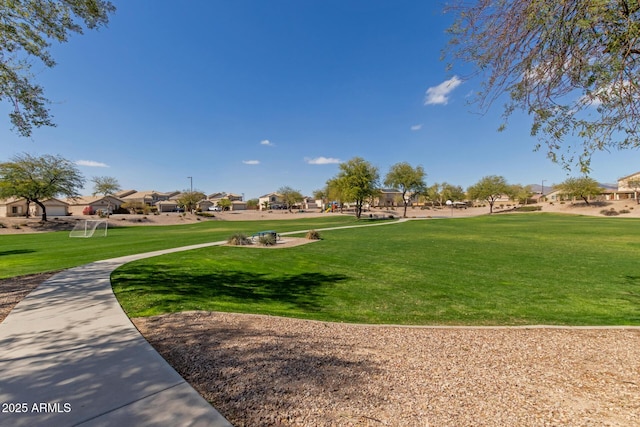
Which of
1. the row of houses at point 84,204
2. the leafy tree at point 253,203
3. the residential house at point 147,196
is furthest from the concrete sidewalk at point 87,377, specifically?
the leafy tree at point 253,203

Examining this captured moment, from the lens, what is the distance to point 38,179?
44250 millimetres

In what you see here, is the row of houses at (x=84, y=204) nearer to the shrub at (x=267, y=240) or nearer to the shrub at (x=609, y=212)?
the shrub at (x=267, y=240)

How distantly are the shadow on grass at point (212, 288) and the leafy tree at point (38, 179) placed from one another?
47.4m

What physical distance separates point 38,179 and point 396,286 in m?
57.2

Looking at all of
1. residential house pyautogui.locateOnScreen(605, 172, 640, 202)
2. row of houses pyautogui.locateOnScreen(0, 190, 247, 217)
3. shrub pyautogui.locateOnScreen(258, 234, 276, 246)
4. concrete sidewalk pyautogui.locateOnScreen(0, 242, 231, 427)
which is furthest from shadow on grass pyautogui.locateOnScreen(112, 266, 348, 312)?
residential house pyautogui.locateOnScreen(605, 172, 640, 202)

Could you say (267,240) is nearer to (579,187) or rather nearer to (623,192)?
(579,187)

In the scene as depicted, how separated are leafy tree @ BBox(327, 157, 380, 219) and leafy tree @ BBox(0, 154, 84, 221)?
44.6 meters

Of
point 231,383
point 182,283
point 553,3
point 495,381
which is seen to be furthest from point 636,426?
point 182,283

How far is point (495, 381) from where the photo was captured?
378cm

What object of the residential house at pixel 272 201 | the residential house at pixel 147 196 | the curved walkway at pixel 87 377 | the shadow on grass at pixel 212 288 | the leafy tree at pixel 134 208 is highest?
the residential house at pixel 147 196

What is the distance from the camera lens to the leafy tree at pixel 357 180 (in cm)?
5262

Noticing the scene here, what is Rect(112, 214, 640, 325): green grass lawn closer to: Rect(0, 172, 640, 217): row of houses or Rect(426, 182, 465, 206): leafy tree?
Rect(0, 172, 640, 217): row of houses

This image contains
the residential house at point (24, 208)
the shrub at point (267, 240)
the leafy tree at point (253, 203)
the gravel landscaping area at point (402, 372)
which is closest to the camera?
the gravel landscaping area at point (402, 372)

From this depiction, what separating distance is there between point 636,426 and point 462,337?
2708 mm
